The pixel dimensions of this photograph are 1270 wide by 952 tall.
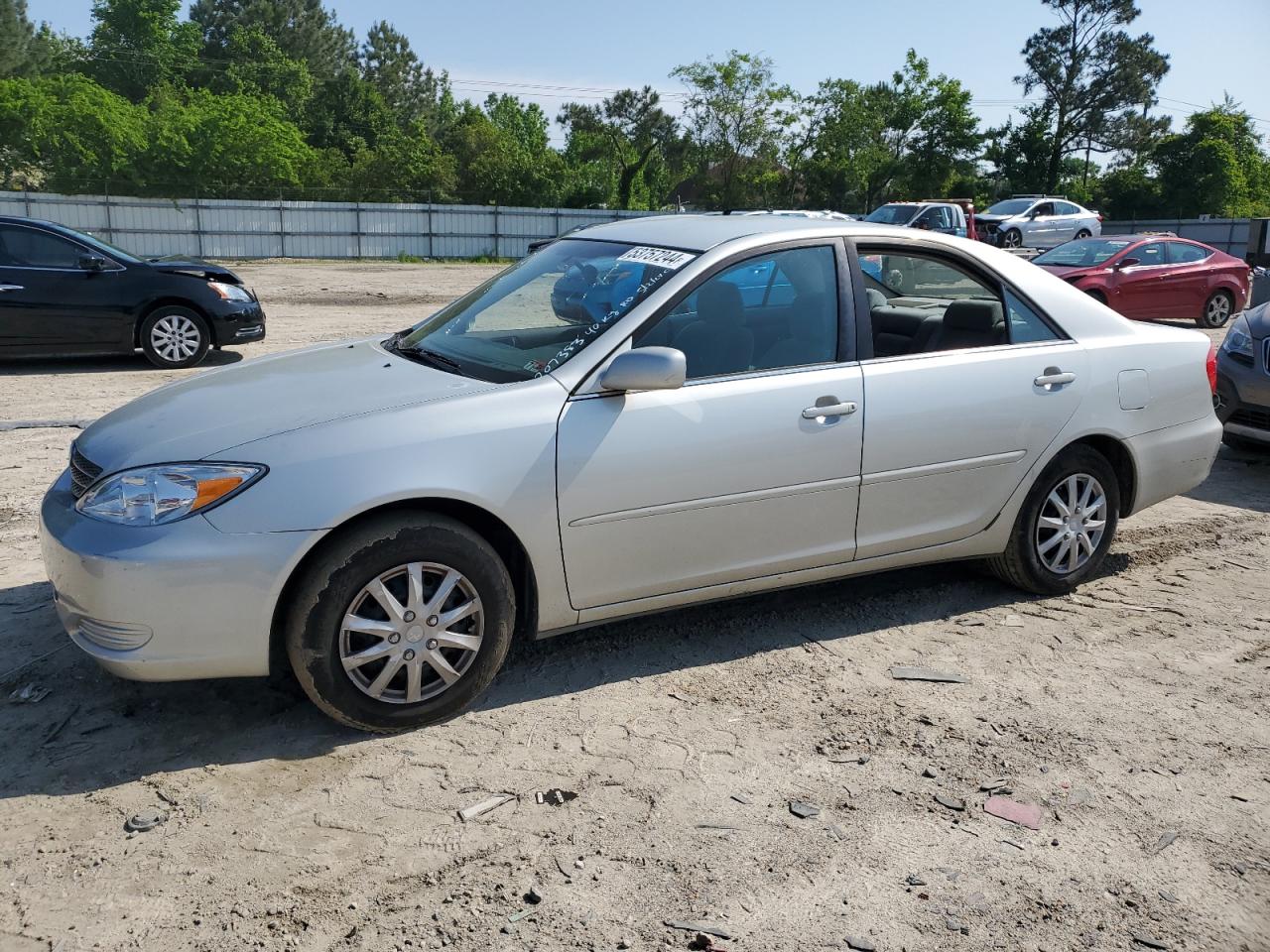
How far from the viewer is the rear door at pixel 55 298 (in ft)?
35.4

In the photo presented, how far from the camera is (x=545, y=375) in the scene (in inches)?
154

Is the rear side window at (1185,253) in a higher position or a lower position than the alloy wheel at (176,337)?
higher

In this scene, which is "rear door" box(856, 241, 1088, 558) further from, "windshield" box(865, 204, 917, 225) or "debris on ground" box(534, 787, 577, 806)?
"windshield" box(865, 204, 917, 225)

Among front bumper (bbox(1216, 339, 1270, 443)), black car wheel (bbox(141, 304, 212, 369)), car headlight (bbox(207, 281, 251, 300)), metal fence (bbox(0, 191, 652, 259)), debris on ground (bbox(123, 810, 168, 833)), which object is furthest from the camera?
metal fence (bbox(0, 191, 652, 259))

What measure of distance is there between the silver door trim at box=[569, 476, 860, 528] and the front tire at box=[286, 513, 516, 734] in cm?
40

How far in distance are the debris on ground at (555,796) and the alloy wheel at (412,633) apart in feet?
1.87

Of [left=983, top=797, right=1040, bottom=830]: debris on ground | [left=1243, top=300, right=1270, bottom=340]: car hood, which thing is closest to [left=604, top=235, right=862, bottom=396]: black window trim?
[left=983, top=797, right=1040, bottom=830]: debris on ground

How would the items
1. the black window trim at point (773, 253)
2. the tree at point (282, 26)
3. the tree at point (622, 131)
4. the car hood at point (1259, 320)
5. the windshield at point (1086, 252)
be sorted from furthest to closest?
the tree at point (282, 26) → the tree at point (622, 131) → the windshield at point (1086, 252) → the car hood at point (1259, 320) → the black window trim at point (773, 253)

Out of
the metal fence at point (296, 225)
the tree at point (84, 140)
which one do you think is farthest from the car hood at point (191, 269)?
the tree at point (84, 140)

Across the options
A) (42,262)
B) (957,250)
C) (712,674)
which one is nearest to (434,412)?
(712,674)

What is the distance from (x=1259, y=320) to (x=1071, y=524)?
4174 millimetres

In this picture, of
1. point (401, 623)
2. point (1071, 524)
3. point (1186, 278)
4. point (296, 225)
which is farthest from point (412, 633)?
point (296, 225)

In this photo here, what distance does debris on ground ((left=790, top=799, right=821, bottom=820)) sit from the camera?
10.8ft

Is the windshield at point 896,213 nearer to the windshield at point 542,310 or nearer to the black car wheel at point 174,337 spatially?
the black car wheel at point 174,337
